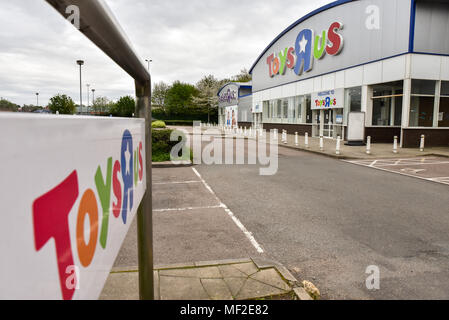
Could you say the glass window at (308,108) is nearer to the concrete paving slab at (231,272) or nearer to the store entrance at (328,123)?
the store entrance at (328,123)

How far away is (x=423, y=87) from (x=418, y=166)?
8.01 metres

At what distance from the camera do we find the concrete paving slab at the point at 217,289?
3.05 meters

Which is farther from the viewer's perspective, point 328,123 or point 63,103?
point 328,123

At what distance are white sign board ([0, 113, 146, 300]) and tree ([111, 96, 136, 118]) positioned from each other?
0.51m

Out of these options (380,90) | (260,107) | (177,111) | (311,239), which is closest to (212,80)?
(177,111)

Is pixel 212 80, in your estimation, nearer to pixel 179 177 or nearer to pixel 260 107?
pixel 260 107

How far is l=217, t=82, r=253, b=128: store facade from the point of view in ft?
145

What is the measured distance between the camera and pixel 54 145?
559 mm

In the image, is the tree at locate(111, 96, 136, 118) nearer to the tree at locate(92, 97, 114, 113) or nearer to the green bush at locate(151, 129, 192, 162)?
the tree at locate(92, 97, 114, 113)

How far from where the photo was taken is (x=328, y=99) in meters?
24.7

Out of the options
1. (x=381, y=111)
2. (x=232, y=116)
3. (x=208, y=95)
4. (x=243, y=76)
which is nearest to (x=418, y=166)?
(x=381, y=111)

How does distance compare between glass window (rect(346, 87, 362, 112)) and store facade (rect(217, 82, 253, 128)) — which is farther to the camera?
store facade (rect(217, 82, 253, 128))

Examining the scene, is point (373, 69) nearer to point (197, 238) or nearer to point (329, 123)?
point (329, 123)

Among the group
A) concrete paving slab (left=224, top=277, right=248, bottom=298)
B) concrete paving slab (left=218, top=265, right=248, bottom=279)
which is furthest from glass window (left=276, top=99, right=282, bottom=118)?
concrete paving slab (left=224, top=277, right=248, bottom=298)
